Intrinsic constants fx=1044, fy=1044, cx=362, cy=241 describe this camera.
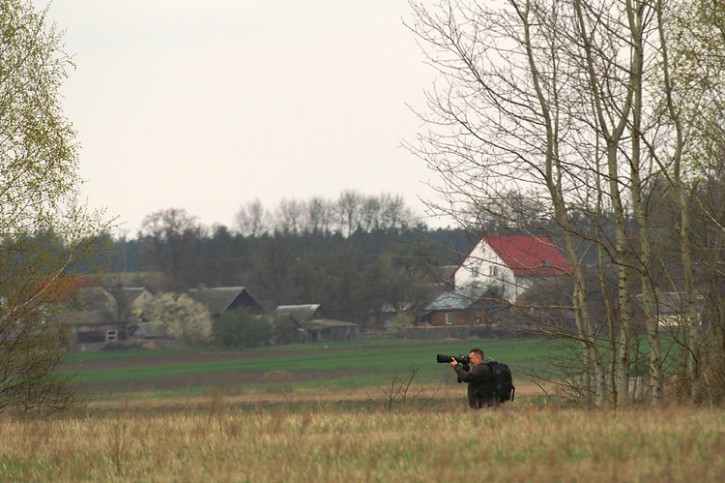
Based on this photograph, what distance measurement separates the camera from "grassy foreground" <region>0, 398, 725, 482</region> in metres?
7.99

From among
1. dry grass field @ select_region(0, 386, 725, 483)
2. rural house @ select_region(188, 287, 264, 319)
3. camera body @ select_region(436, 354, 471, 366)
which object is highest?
rural house @ select_region(188, 287, 264, 319)

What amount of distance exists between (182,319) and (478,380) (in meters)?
85.8

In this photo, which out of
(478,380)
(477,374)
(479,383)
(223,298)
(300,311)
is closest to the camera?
(477,374)

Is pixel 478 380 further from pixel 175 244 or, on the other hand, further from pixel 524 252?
pixel 175 244

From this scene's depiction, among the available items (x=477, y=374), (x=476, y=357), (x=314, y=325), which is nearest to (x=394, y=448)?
(x=477, y=374)

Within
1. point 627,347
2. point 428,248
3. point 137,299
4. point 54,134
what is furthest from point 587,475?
point 137,299

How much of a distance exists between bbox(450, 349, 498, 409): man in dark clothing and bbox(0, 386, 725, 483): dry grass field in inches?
12.5

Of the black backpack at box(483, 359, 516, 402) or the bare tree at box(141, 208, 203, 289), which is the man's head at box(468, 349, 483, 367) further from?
the bare tree at box(141, 208, 203, 289)

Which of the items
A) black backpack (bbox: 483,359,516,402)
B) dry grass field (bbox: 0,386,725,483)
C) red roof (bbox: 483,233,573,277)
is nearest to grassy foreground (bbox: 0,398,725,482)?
dry grass field (bbox: 0,386,725,483)

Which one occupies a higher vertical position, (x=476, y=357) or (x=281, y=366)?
(x=476, y=357)

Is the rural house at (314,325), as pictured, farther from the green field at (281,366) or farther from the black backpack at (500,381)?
the black backpack at (500,381)

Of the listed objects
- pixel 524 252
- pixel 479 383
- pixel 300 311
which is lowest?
pixel 479 383

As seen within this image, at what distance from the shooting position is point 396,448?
9.53m

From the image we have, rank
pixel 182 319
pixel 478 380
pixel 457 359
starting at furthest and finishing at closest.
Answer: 1. pixel 182 319
2. pixel 457 359
3. pixel 478 380
